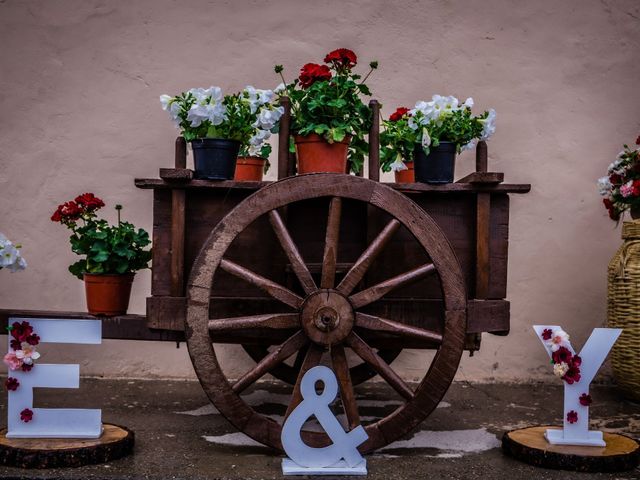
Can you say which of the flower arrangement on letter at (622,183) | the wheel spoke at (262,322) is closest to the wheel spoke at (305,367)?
the wheel spoke at (262,322)

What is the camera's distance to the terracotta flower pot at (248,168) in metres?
3.04

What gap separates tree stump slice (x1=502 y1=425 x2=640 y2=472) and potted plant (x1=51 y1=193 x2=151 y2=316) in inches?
60.7

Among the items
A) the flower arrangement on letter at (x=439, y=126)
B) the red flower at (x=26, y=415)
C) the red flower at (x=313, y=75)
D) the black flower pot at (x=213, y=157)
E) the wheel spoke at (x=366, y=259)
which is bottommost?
the red flower at (x=26, y=415)

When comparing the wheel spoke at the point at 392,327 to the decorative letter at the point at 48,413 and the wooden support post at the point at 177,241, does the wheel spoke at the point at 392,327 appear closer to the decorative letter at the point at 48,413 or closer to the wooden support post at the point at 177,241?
the wooden support post at the point at 177,241

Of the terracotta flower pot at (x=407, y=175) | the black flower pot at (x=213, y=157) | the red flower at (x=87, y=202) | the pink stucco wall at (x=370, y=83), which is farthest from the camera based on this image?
the pink stucco wall at (x=370, y=83)

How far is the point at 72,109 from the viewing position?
161 inches

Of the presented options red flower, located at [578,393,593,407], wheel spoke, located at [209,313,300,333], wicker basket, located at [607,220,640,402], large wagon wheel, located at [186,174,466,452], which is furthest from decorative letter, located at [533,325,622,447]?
wicker basket, located at [607,220,640,402]

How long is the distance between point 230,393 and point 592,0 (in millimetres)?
3035

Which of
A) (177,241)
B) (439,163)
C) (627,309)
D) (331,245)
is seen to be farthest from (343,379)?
(627,309)

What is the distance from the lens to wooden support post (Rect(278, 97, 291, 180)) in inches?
108

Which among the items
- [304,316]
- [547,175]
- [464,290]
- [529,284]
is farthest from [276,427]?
[547,175]

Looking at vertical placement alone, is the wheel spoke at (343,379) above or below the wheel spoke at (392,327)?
below

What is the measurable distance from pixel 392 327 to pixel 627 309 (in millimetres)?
1596

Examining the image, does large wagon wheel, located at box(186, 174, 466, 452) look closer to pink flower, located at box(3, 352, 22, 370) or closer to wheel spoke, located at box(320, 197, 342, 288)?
wheel spoke, located at box(320, 197, 342, 288)
